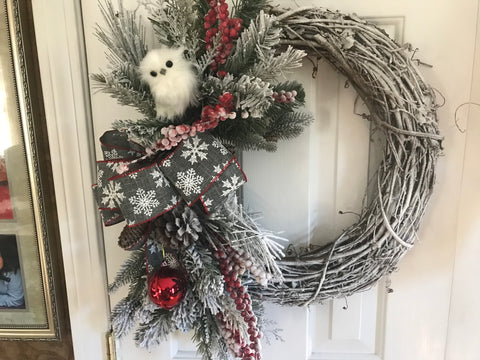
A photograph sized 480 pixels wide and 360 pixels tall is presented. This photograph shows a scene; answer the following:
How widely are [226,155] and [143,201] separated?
155 mm

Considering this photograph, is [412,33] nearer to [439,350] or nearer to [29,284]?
[439,350]

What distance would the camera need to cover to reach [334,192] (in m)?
0.87

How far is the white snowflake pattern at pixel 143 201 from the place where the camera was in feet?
2.15

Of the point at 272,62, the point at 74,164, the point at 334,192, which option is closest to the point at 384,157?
the point at 334,192

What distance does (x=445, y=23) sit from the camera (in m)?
0.78

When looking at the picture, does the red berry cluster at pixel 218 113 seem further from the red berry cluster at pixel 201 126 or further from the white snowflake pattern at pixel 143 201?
the white snowflake pattern at pixel 143 201

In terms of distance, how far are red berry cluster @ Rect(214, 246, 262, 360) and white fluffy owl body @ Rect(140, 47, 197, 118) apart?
0.27 m

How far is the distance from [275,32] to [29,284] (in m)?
0.80

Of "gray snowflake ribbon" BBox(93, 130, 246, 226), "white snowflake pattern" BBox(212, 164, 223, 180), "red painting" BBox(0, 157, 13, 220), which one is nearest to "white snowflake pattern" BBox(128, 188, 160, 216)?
"gray snowflake ribbon" BBox(93, 130, 246, 226)

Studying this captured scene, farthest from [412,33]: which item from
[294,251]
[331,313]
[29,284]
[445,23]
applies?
[29,284]

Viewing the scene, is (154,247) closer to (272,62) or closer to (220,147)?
(220,147)

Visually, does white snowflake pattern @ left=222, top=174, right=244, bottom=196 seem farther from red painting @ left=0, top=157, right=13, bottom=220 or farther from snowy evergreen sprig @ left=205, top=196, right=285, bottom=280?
red painting @ left=0, top=157, right=13, bottom=220

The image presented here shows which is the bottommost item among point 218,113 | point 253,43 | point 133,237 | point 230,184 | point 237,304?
point 237,304

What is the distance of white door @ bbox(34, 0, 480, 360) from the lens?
793mm
